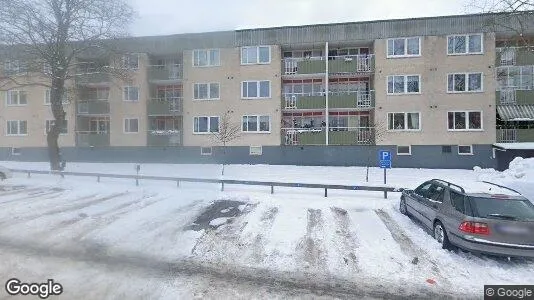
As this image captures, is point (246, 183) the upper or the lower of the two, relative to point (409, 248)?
upper

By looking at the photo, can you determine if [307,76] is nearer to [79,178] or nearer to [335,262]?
[79,178]

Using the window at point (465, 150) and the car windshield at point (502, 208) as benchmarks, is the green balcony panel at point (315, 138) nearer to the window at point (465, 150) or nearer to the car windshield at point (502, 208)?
the window at point (465, 150)

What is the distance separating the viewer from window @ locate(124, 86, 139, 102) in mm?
27219

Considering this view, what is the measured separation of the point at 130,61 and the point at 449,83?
2333cm

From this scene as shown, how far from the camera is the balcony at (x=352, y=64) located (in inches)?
961

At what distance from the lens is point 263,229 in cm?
844

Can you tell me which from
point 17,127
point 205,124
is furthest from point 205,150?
point 17,127

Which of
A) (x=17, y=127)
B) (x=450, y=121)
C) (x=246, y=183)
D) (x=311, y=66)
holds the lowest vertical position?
(x=246, y=183)

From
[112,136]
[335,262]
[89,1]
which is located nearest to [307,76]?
[89,1]

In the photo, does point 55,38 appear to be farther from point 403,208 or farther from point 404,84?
point 404,84

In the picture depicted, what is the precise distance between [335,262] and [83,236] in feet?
19.1

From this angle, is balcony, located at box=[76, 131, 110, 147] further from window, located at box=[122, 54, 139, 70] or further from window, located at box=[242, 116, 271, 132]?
window, located at box=[242, 116, 271, 132]

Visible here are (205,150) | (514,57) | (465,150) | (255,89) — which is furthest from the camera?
(205,150)

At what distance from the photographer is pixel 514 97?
22.7 m
